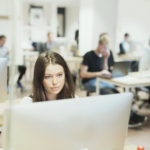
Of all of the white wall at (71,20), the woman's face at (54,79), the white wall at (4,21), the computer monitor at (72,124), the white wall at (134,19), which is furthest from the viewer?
the white wall at (134,19)

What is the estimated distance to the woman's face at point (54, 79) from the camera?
1488 mm

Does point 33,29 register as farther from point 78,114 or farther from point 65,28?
point 78,114

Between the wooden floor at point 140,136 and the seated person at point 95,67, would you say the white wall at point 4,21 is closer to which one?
the seated person at point 95,67

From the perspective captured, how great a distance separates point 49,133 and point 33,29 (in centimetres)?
766

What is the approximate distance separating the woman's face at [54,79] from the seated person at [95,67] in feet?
6.57

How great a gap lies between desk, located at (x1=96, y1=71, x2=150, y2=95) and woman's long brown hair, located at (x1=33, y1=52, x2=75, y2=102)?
1.63m

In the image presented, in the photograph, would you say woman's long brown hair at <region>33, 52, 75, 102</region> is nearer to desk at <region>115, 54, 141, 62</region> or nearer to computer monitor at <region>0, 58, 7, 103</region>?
computer monitor at <region>0, 58, 7, 103</region>

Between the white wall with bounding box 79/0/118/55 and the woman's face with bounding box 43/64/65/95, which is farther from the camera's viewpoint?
the white wall with bounding box 79/0/118/55

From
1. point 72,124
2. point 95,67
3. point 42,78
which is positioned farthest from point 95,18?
point 72,124

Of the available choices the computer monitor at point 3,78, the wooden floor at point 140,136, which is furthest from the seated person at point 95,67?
the computer monitor at point 3,78

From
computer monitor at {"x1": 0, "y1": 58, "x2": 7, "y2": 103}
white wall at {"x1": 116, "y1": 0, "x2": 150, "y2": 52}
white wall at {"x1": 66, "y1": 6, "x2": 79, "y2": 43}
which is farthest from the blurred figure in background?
computer monitor at {"x1": 0, "y1": 58, "x2": 7, "y2": 103}

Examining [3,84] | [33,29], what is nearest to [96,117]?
[3,84]

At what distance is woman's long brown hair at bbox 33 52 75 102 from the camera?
5.02 ft

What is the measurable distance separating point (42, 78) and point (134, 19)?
21.5ft
